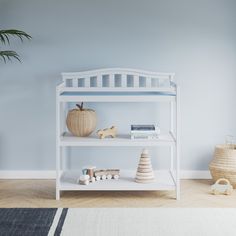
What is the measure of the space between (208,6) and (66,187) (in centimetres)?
192

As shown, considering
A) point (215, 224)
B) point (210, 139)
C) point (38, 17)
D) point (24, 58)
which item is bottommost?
point (215, 224)

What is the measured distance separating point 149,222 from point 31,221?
2.43 ft

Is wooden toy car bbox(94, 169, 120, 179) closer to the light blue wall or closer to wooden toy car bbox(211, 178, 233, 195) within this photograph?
the light blue wall

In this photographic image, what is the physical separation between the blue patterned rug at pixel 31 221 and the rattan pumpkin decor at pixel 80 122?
0.73 meters

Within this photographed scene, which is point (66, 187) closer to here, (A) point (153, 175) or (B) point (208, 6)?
(A) point (153, 175)

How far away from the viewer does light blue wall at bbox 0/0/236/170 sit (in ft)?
14.6

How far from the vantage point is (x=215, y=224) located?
10.8 feet

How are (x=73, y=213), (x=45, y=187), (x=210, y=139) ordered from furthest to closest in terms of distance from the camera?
(x=210, y=139) → (x=45, y=187) → (x=73, y=213)

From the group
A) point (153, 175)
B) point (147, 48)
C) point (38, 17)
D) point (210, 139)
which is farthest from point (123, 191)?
point (38, 17)

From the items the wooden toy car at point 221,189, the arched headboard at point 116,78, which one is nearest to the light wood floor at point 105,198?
the wooden toy car at point 221,189

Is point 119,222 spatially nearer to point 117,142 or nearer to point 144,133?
point 117,142

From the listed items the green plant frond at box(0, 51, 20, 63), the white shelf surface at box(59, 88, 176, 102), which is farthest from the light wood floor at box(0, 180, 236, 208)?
the green plant frond at box(0, 51, 20, 63)

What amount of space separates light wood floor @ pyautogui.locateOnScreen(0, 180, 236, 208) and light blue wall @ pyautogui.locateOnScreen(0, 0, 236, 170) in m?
0.40

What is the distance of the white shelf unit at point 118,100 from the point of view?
3.86m
